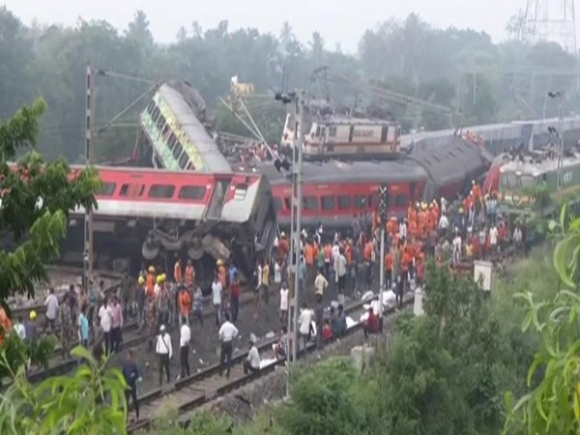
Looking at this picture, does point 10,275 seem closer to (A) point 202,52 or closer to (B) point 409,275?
(B) point 409,275

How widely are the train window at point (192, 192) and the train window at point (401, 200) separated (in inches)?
291

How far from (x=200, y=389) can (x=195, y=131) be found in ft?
37.7

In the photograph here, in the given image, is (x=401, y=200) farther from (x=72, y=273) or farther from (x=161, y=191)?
(x=72, y=273)

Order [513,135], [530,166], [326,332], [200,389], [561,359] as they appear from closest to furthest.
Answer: [561,359], [200,389], [326,332], [530,166], [513,135]

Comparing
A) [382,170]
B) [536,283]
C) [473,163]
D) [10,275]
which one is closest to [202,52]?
[473,163]

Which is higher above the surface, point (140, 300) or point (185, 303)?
point (185, 303)

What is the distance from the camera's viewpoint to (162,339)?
46.8 feet

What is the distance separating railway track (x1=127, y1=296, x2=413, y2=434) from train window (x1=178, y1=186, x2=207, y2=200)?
15.3 feet

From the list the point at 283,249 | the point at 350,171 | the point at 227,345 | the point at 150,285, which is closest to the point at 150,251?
the point at 283,249

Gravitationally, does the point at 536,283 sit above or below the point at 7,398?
below

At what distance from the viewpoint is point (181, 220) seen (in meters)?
20.6

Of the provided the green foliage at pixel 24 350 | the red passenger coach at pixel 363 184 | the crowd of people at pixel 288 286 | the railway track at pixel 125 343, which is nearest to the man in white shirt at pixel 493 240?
the crowd of people at pixel 288 286

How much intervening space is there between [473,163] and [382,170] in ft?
20.7

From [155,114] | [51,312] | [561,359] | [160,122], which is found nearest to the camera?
[561,359]
